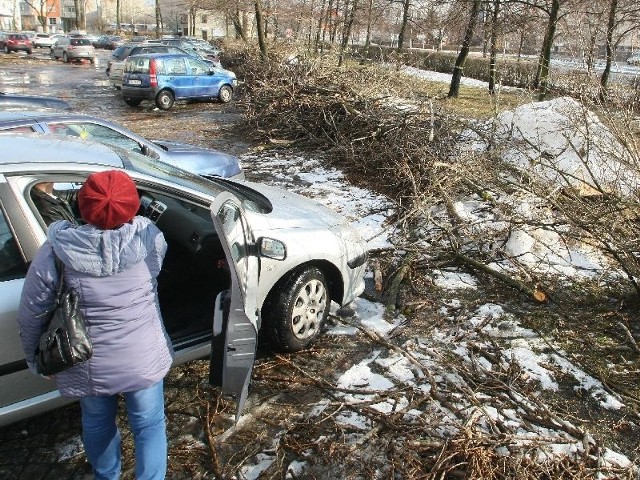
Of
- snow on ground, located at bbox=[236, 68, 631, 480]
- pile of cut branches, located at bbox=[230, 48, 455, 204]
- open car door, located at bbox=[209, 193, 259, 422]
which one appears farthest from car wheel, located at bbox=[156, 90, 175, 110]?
open car door, located at bbox=[209, 193, 259, 422]

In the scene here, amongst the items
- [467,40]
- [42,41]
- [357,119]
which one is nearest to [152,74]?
[357,119]

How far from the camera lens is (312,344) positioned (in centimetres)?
407

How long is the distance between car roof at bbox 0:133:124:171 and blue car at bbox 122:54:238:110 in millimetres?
13745

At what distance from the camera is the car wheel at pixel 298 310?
3689 millimetres

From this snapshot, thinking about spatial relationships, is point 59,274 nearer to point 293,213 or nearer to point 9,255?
point 9,255

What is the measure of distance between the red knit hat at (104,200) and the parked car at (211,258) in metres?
0.58

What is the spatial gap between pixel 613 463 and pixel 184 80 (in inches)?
651

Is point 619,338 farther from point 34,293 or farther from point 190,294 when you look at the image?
point 34,293

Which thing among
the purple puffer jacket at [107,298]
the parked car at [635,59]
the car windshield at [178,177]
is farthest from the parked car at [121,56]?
the purple puffer jacket at [107,298]

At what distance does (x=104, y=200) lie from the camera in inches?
82.4

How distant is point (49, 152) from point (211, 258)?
1301mm

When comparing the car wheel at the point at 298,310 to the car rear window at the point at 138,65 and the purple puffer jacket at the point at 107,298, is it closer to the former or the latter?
the purple puffer jacket at the point at 107,298

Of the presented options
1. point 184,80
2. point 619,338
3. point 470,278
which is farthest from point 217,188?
point 184,80

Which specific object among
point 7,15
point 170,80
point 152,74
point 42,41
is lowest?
point 170,80
